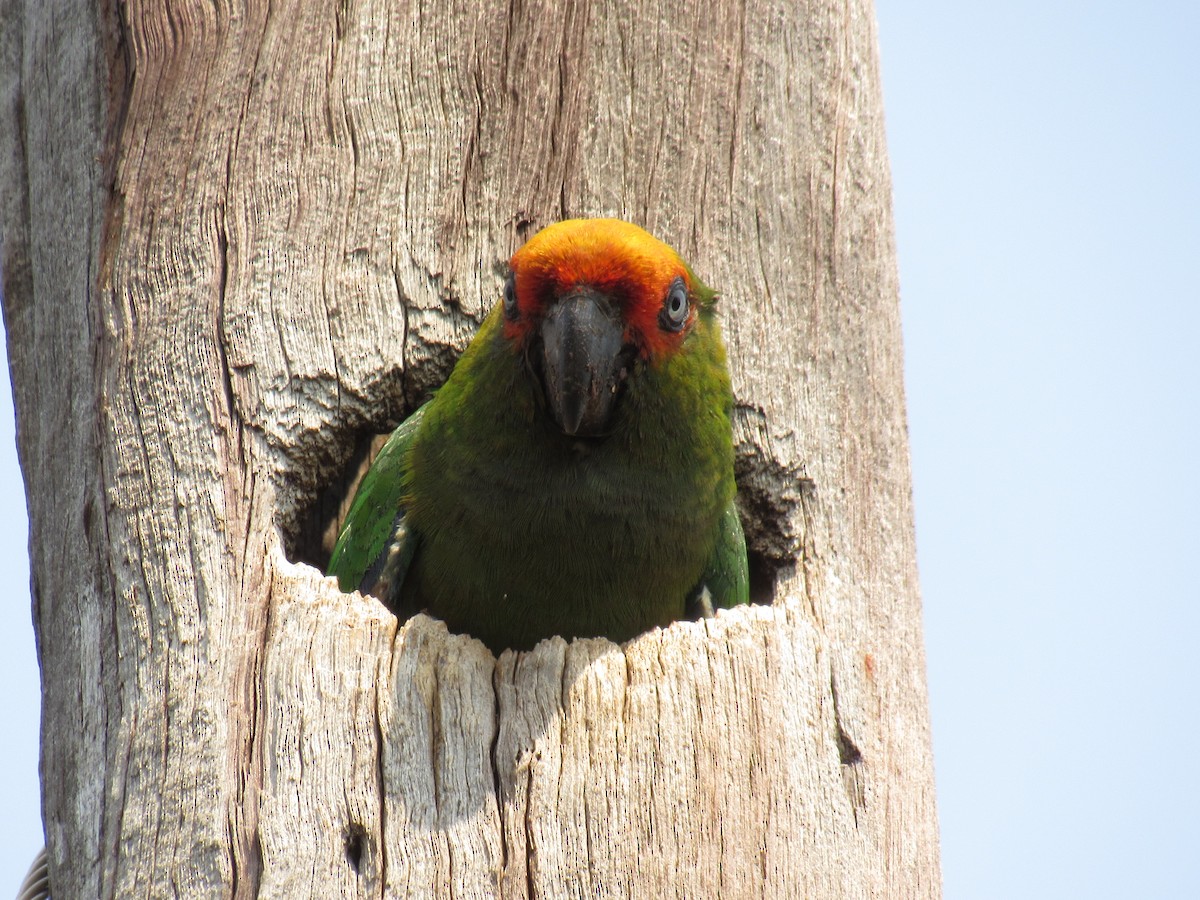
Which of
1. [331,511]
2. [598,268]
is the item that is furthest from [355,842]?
[331,511]

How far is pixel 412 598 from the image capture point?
4.27m

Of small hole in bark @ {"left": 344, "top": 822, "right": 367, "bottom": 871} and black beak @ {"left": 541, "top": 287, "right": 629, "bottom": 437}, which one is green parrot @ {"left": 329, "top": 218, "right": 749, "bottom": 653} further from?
small hole in bark @ {"left": 344, "top": 822, "right": 367, "bottom": 871}

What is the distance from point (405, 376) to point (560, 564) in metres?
0.87

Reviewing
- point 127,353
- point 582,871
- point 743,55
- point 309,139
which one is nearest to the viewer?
point 582,871

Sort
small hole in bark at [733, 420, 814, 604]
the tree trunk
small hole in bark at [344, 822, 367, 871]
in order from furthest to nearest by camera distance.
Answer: small hole in bark at [733, 420, 814, 604] < the tree trunk < small hole in bark at [344, 822, 367, 871]

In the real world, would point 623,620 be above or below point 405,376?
below

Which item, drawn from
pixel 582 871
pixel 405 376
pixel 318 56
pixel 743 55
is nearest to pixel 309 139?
pixel 318 56

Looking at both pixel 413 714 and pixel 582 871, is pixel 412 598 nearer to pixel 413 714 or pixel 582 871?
pixel 413 714

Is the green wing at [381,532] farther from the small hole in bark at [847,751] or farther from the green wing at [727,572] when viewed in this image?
the small hole in bark at [847,751]

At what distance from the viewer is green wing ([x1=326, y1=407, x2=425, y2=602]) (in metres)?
4.13

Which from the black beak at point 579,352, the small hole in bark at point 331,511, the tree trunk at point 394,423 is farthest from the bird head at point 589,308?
the small hole in bark at point 331,511

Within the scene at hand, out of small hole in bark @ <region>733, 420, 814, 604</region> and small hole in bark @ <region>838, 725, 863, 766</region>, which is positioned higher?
small hole in bark @ <region>733, 420, 814, 604</region>

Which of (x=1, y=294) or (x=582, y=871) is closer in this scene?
(x=582, y=871)

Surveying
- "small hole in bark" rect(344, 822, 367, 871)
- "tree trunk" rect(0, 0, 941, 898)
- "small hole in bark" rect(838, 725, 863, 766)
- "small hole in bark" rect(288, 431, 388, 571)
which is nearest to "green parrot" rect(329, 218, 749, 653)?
"tree trunk" rect(0, 0, 941, 898)
